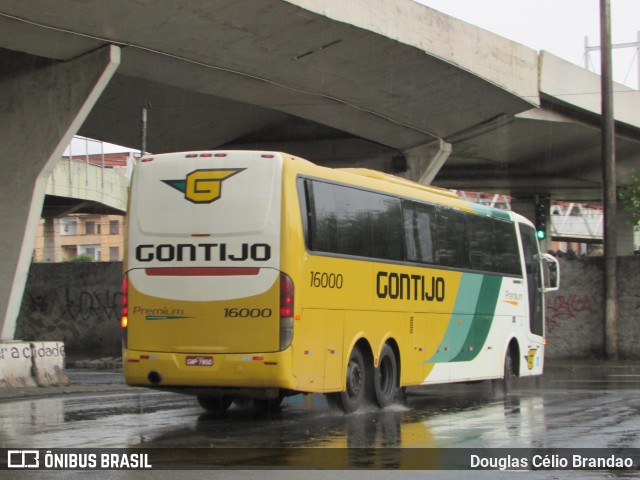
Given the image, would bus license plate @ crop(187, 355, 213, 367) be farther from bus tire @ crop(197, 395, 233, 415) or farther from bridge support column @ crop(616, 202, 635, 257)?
bridge support column @ crop(616, 202, 635, 257)

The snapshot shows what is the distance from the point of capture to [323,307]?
516 inches

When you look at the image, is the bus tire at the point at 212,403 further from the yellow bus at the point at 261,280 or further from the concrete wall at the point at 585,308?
the concrete wall at the point at 585,308

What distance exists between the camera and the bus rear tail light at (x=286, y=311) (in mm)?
12266

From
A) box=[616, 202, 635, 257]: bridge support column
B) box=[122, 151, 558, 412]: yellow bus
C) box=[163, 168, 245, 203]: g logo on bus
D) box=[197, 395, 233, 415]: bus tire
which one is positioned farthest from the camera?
box=[616, 202, 635, 257]: bridge support column

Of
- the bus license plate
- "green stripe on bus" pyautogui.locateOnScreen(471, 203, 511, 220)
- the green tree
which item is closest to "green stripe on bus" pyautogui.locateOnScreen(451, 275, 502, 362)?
"green stripe on bus" pyautogui.locateOnScreen(471, 203, 511, 220)

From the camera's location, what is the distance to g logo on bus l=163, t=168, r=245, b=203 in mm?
12680

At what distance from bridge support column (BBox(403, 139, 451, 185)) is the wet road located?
17064mm

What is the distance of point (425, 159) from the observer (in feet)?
114

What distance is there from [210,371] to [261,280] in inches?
47.5

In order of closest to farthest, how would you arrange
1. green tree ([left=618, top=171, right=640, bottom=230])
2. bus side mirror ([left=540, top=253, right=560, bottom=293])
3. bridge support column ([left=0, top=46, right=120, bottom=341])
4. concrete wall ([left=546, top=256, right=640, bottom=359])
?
1. bridge support column ([left=0, top=46, right=120, bottom=341])
2. bus side mirror ([left=540, top=253, right=560, bottom=293])
3. concrete wall ([left=546, top=256, right=640, bottom=359])
4. green tree ([left=618, top=171, right=640, bottom=230])

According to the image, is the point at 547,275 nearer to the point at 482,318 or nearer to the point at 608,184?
the point at 482,318

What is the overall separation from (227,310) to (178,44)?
1086cm

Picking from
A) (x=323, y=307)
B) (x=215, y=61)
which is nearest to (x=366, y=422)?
Result: (x=323, y=307)

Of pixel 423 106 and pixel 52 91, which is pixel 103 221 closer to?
pixel 423 106
